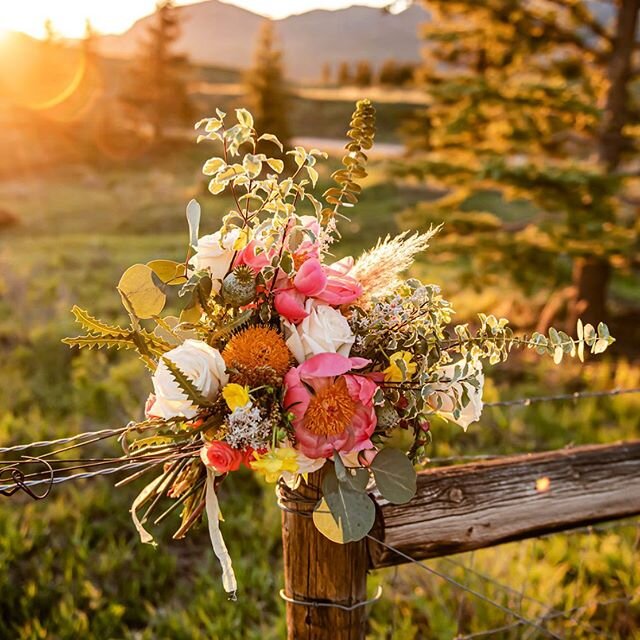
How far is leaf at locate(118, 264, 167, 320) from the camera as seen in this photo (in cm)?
129

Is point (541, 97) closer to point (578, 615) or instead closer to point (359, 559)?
point (578, 615)

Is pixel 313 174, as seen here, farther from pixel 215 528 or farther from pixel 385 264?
pixel 215 528

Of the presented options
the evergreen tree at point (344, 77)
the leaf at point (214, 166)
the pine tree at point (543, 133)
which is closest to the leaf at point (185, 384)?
the leaf at point (214, 166)

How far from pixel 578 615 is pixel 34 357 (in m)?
5.15

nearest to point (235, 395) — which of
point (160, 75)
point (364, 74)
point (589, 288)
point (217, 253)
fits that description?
point (217, 253)

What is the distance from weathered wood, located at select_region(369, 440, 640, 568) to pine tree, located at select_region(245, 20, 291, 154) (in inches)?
923

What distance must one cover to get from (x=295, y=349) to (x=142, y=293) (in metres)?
0.31

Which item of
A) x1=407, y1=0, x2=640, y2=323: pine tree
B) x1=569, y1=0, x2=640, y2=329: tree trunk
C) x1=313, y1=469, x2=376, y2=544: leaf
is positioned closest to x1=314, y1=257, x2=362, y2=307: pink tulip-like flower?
x1=313, y1=469, x2=376, y2=544: leaf

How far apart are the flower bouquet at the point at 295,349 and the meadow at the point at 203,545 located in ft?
3.29

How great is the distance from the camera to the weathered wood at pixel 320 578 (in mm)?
1573

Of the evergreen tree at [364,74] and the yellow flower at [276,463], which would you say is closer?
the yellow flower at [276,463]

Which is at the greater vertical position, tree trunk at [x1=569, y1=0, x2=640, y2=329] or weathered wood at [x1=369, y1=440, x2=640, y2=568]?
tree trunk at [x1=569, y1=0, x2=640, y2=329]

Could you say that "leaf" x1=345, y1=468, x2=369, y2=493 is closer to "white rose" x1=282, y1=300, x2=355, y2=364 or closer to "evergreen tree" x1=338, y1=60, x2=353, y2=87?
"white rose" x1=282, y1=300, x2=355, y2=364

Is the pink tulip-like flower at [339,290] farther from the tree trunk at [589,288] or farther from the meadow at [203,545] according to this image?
the tree trunk at [589,288]
